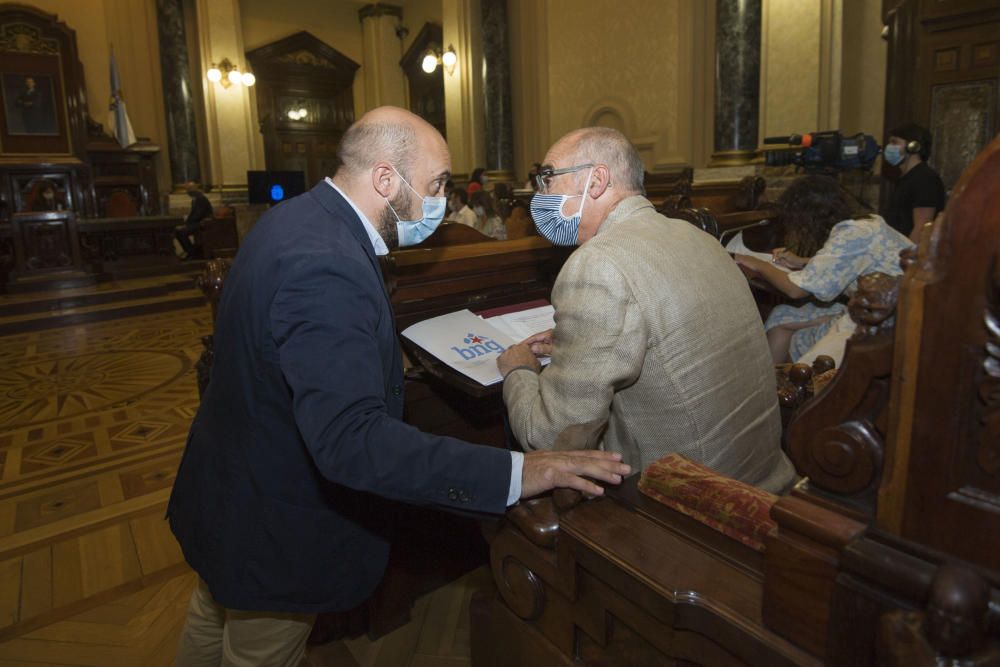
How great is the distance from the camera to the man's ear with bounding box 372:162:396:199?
1502mm

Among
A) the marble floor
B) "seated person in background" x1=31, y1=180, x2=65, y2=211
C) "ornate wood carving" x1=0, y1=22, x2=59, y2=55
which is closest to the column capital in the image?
"ornate wood carving" x1=0, y1=22, x2=59, y2=55

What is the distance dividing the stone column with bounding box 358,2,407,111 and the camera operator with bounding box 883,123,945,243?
37.8 ft

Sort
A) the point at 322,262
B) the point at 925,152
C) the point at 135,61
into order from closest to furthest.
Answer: the point at 322,262
the point at 925,152
the point at 135,61

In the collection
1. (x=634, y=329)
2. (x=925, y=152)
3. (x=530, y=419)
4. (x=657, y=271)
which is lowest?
(x=530, y=419)

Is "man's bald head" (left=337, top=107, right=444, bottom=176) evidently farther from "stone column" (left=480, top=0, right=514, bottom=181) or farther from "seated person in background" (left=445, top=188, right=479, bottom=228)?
"stone column" (left=480, top=0, right=514, bottom=181)

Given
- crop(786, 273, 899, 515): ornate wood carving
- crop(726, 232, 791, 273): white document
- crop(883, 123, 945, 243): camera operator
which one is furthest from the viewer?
crop(883, 123, 945, 243): camera operator

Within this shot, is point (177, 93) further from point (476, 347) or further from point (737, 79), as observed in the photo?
point (476, 347)

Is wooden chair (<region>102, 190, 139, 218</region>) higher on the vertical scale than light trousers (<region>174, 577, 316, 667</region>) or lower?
higher

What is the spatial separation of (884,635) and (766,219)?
12.1ft

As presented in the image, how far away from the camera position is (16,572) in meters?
2.59

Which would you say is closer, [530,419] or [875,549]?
[875,549]

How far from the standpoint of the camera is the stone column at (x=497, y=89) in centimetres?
1080

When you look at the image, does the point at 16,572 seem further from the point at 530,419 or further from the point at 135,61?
the point at 135,61

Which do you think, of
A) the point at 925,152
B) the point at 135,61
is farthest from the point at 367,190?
the point at 135,61
